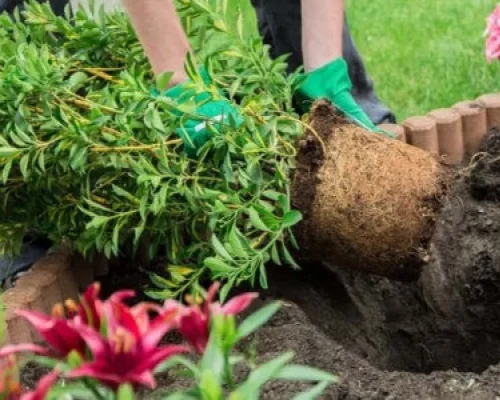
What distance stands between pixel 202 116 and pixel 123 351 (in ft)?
3.36

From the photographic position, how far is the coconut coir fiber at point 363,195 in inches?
87.2

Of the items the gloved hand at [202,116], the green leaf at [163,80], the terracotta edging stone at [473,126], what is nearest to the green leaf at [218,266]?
the gloved hand at [202,116]

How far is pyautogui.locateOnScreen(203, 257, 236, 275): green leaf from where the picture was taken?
1.99m

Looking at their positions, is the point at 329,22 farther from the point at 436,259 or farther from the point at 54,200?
the point at 54,200

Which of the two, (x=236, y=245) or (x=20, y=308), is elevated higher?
(x=236, y=245)

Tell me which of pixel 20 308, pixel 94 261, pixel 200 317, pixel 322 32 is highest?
pixel 200 317

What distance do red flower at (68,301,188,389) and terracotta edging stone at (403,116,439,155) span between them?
2.00 m

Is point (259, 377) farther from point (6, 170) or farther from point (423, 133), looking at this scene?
point (423, 133)

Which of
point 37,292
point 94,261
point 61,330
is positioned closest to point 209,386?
point 61,330

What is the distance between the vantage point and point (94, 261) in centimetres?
261

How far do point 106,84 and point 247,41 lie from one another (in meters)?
0.36

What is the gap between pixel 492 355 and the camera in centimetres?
255

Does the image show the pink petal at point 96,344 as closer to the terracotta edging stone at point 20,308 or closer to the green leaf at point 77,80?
the terracotta edging stone at point 20,308

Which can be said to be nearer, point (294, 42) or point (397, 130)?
point (397, 130)
